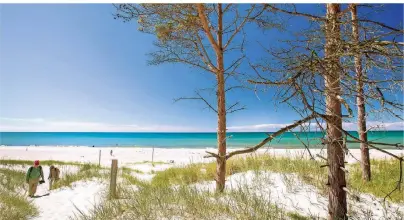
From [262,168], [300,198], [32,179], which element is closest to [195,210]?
[300,198]

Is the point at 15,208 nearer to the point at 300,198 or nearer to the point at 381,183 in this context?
Answer: the point at 300,198

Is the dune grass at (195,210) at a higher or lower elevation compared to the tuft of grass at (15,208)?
higher

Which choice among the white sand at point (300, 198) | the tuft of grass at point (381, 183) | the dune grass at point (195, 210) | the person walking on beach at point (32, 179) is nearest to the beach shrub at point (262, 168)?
the white sand at point (300, 198)

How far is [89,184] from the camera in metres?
11.5

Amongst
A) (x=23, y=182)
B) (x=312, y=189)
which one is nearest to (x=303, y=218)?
(x=312, y=189)

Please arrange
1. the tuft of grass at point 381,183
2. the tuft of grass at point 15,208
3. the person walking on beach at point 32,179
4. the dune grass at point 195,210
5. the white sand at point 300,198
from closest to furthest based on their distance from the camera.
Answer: the dune grass at point 195,210
the white sand at point 300,198
the tuft of grass at point 381,183
the tuft of grass at point 15,208
the person walking on beach at point 32,179

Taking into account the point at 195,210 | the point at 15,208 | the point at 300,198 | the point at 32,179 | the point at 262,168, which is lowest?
the point at 15,208

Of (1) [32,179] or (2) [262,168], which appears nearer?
(2) [262,168]

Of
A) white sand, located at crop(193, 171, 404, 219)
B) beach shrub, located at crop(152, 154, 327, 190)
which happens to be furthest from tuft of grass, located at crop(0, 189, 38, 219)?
white sand, located at crop(193, 171, 404, 219)

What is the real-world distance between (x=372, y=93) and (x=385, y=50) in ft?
1.31

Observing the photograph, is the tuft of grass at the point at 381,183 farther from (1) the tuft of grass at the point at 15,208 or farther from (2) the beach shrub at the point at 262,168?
(1) the tuft of grass at the point at 15,208

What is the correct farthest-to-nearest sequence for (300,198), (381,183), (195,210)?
(381,183) → (300,198) → (195,210)

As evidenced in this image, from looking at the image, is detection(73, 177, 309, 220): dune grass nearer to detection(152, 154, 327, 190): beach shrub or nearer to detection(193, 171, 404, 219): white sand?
detection(193, 171, 404, 219): white sand

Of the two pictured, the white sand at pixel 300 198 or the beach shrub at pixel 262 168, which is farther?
the beach shrub at pixel 262 168
